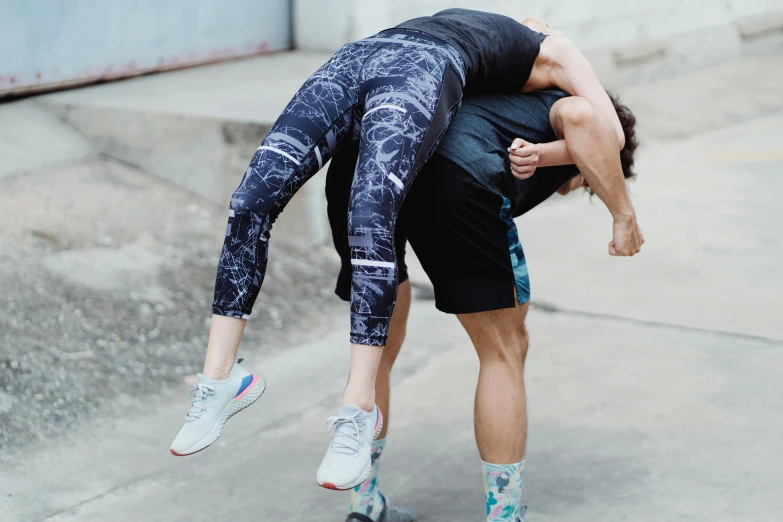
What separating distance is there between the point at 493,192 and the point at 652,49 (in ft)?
23.7

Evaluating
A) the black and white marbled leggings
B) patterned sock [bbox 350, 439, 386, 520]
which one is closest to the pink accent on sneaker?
the black and white marbled leggings

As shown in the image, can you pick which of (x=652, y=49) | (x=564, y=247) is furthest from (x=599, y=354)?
(x=652, y=49)

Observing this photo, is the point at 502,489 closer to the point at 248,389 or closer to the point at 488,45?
the point at 248,389

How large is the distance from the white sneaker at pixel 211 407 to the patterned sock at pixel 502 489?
69 cm

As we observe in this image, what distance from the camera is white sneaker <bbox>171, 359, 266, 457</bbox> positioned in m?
2.66

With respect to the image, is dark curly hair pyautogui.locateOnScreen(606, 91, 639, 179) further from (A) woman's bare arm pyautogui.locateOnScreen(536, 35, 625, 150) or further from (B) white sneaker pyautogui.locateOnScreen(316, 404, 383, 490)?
(B) white sneaker pyautogui.locateOnScreen(316, 404, 383, 490)

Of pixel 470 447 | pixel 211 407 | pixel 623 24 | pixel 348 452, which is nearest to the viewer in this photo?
pixel 348 452

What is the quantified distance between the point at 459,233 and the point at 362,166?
36 centimetres

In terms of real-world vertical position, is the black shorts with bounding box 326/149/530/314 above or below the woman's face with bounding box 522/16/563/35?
below

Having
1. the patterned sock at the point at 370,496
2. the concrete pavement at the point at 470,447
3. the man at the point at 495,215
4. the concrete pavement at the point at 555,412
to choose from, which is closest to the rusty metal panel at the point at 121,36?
the concrete pavement at the point at 555,412

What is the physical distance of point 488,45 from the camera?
9.50ft

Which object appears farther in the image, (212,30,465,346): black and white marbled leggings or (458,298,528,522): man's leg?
(458,298,528,522): man's leg

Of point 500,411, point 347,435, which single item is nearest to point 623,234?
point 500,411

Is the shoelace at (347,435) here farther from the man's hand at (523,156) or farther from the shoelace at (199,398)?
the man's hand at (523,156)
